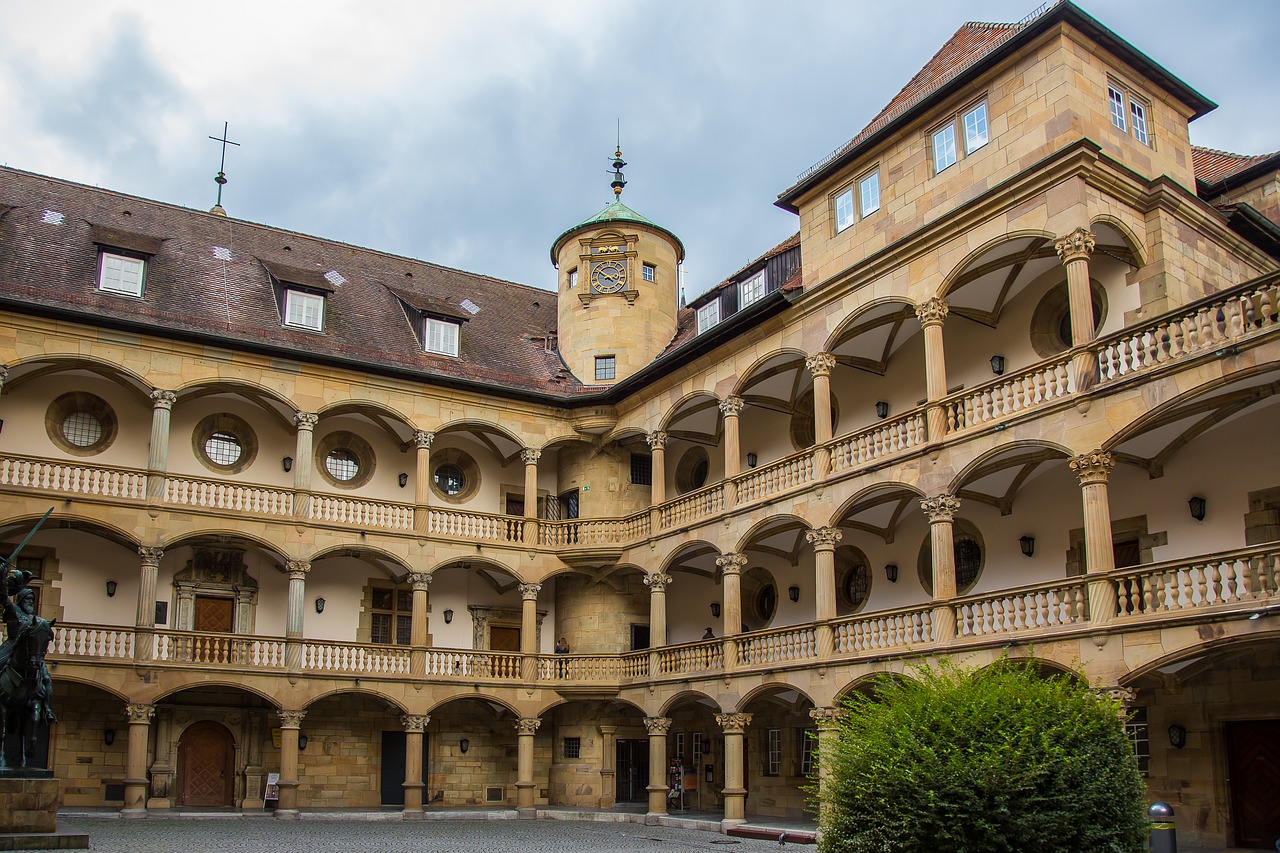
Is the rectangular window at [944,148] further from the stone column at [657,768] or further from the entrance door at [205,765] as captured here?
the entrance door at [205,765]

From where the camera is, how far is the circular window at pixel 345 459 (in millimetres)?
28078

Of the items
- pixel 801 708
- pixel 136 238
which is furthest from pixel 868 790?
→ pixel 136 238

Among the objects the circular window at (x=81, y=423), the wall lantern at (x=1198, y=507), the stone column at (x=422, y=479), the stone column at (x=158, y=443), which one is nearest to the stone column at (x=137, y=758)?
the stone column at (x=158, y=443)

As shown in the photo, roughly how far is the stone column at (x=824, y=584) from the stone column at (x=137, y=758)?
13.1 metres

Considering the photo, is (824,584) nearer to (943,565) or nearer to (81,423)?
(943,565)

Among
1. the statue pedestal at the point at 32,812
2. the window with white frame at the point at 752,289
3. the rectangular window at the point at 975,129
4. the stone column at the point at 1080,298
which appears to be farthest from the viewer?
the window with white frame at the point at 752,289

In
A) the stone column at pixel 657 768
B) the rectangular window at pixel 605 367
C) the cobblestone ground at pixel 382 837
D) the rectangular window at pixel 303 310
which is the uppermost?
the rectangular window at pixel 303 310

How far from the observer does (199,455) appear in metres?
26.5

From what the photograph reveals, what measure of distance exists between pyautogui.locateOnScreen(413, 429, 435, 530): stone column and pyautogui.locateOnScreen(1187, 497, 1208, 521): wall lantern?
53.0ft

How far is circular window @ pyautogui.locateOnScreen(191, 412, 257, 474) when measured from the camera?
26.7 meters

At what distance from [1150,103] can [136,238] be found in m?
20.9

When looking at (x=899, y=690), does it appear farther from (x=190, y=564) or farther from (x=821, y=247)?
(x=190, y=564)

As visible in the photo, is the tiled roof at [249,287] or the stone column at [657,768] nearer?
the stone column at [657,768]

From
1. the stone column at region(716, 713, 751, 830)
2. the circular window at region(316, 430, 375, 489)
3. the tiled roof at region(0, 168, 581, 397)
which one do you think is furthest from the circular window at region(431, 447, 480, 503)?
the stone column at region(716, 713, 751, 830)
